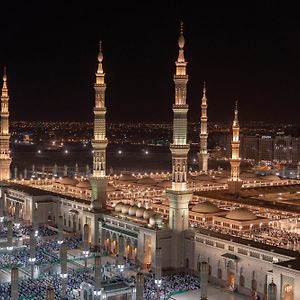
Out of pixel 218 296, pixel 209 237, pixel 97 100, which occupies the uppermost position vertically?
pixel 97 100

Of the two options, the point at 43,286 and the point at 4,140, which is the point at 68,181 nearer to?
the point at 4,140

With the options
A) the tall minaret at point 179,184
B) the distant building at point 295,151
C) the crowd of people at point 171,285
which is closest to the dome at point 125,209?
the tall minaret at point 179,184

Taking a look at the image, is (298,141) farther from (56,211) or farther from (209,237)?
(209,237)

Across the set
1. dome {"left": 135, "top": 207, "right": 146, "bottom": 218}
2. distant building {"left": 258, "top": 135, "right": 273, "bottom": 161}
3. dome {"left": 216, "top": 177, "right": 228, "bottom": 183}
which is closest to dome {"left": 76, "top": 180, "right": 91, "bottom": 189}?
dome {"left": 216, "top": 177, "right": 228, "bottom": 183}

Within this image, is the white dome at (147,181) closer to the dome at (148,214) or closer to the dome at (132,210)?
the dome at (132,210)

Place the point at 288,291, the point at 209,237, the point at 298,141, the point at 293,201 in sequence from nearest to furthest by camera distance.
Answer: the point at 288,291 → the point at 209,237 → the point at 293,201 → the point at 298,141

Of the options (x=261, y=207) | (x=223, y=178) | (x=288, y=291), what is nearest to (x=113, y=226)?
(x=261, y=207)

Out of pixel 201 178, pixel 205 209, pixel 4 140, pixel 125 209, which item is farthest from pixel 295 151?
pixel 125 209
